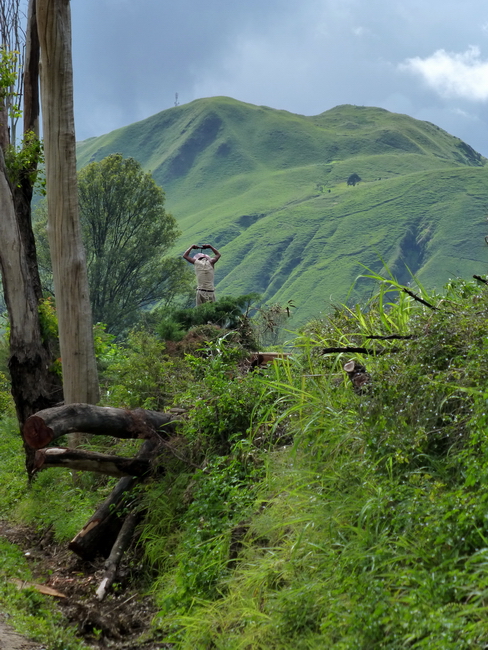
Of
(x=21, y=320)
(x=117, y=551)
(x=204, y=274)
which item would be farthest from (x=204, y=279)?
(x=117, y=551)

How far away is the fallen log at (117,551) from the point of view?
505 centimetres

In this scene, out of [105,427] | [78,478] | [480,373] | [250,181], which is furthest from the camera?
[250,181]

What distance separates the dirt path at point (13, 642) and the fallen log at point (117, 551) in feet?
3.26

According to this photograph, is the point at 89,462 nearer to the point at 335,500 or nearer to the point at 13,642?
the point at 13,642

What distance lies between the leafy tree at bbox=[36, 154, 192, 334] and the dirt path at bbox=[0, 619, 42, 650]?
34.8 meters

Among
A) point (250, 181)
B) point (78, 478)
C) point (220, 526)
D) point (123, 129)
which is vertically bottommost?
point (78, 478)

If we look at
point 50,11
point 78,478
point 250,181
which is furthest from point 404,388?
point 250,181

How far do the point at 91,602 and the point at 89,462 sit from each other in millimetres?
1300

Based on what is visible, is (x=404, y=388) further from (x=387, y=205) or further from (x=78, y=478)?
(x=387, y=205)

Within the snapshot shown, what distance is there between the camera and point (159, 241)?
4188 cm

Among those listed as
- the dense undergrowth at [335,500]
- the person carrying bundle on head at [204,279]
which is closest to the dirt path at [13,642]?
the dense undergrowth at [335,500]

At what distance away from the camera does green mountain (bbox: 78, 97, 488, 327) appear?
334ft

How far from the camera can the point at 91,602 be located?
16.0ft

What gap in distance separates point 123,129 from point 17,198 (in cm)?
18746
